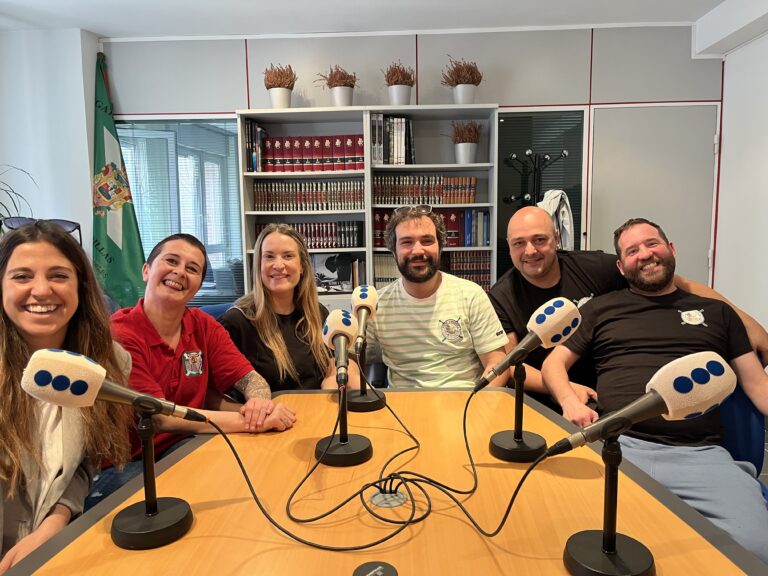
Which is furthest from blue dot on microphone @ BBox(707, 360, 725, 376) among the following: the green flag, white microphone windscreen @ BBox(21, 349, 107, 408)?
the green flag

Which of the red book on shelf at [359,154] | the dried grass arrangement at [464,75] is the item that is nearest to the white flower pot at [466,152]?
the dried grass arrangement at [464,75]

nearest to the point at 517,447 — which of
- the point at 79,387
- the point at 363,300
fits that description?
the point at 363,300

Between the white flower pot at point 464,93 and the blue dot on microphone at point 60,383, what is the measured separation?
371 cm

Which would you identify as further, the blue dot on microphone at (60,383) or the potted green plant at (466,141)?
the potted green plant at (466,141)

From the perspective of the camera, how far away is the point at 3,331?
1.24 metres

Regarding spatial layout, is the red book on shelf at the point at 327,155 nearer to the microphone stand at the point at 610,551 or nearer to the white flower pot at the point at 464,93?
the white flower pot at the point at 464,93

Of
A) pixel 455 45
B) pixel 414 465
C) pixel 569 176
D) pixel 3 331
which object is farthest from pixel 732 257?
pixel 3 331

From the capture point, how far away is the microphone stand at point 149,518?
91cm

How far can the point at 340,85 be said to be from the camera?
13.1 ft

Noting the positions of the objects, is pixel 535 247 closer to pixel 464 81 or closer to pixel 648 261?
pixel 648 261

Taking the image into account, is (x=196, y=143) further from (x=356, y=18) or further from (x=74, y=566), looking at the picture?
(x=74, y=566)

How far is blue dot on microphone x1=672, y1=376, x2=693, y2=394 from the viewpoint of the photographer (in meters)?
0.76

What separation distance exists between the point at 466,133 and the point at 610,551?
359 centimetres

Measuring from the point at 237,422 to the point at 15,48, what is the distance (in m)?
4.29
